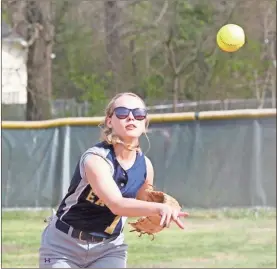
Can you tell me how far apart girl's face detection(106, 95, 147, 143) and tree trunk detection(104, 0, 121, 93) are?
16.1m

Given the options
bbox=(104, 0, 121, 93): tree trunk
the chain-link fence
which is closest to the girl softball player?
the chain-link fence

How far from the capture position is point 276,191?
14.8 metres

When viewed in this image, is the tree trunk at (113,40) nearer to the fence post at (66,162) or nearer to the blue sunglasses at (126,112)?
the fence post at (66,162)

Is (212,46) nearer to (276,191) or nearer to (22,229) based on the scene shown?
(276,191)

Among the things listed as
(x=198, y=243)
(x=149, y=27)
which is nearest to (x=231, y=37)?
(x=198, y=243)

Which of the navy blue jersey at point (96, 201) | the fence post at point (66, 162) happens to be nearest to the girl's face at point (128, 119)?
the navy blue jersey at point (96, 201)

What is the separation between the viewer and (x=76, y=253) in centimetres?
459

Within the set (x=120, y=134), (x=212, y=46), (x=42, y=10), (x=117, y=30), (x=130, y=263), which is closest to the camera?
(x=120, y=134)

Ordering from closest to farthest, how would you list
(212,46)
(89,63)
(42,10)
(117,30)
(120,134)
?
(120,134)
(42,10)
(117,30)
(212,46)
(89,63)

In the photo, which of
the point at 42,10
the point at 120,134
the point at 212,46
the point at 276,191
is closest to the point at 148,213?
the point at 120,134

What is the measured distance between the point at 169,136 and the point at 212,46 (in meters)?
9.82

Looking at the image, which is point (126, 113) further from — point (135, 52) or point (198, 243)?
point (135, 52)

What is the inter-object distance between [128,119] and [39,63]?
60.9ft

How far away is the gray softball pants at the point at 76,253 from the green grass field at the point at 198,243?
4.79 meters
